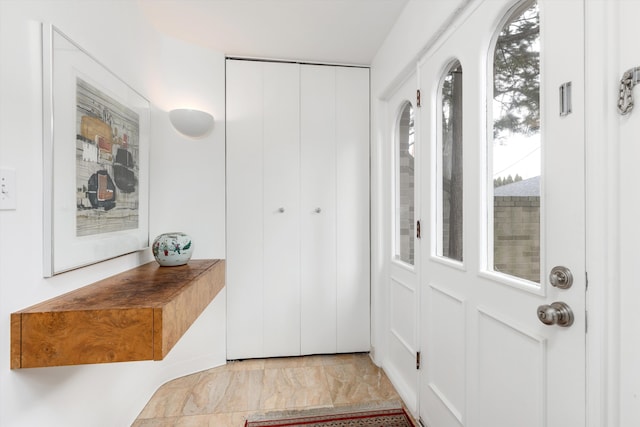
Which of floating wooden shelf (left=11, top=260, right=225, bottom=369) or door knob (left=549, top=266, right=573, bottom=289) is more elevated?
door knob (left=549, top=266, right=573, bottom=289)

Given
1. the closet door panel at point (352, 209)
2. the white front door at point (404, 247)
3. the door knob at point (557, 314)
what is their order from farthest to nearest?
the closet door panel at point (352, 209) < the white front door at point (404, 247) < the door knob at point (557, 314)

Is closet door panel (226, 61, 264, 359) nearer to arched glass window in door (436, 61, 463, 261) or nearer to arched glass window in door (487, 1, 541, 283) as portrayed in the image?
arched glass window in door (436, 61, 463, 261)

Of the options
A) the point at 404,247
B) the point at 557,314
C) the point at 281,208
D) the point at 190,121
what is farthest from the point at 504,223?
the point at 190,121

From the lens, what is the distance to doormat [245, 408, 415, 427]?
5.65ft

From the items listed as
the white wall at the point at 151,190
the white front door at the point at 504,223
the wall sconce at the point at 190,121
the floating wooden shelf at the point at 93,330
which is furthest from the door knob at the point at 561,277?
the wall sconce at the point at 190,121

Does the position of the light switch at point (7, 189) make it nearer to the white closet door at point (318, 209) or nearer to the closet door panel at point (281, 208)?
the closet door panel at point (281, 208)

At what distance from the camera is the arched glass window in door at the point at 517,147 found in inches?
39.8

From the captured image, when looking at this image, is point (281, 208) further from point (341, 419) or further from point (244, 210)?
point (341, 419)

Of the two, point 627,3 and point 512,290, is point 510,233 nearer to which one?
point 512,290

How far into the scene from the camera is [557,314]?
85 centimetres

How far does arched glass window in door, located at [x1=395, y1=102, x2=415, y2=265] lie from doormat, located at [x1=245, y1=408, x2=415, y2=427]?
2.92ft

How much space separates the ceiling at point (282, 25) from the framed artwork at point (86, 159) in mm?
644

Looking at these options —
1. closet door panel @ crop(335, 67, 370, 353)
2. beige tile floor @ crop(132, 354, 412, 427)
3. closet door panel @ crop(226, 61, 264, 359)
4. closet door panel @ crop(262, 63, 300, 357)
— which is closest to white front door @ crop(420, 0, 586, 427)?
beige tile floor @ crop(132, 354, 412, 427)

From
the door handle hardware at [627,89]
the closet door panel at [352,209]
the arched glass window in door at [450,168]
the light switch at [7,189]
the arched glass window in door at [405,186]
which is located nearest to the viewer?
the door handle hardware at [627,89]
